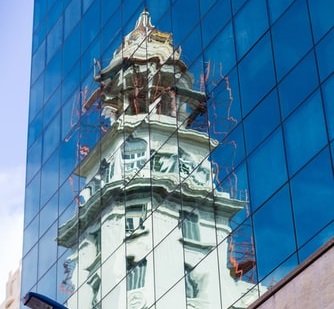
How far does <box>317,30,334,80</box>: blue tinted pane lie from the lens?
2931cm

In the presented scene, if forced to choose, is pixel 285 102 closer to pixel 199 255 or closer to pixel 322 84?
pixel 322 84

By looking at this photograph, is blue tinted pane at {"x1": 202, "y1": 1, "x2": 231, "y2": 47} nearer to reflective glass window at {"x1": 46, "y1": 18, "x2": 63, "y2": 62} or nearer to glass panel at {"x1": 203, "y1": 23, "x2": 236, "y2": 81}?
glass panel at {"x1": 203, "y1": 23, "x2": 236, "y2": 81}

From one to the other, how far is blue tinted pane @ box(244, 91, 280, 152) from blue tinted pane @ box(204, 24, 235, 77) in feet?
8.57

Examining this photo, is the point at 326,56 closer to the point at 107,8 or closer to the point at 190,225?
the point at 190,225

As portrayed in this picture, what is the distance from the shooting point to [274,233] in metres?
29.5

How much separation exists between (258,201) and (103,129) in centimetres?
1177

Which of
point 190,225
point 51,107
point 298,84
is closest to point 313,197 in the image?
point 298,84

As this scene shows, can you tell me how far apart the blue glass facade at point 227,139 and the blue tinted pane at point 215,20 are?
47mm

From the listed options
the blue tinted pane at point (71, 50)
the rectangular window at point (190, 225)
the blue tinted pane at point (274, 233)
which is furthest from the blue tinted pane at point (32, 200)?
the blue tinted pane at point (274, 233)

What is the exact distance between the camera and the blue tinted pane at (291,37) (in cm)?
3072

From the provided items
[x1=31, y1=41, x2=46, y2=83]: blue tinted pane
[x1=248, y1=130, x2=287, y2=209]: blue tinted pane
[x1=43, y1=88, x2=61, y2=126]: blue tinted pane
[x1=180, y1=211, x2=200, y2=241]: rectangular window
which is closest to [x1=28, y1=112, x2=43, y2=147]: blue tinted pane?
[x1=43, y1=88, x2=61, y2=126]: blue tinted pane

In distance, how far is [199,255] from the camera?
3294 centimetres

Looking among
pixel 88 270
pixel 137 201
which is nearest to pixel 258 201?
pixel 137 201

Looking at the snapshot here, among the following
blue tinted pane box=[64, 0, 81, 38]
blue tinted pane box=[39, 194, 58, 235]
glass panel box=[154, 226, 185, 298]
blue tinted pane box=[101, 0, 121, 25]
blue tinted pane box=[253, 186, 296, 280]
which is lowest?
blue tinted pane box=[253, 186, 296, 280]
